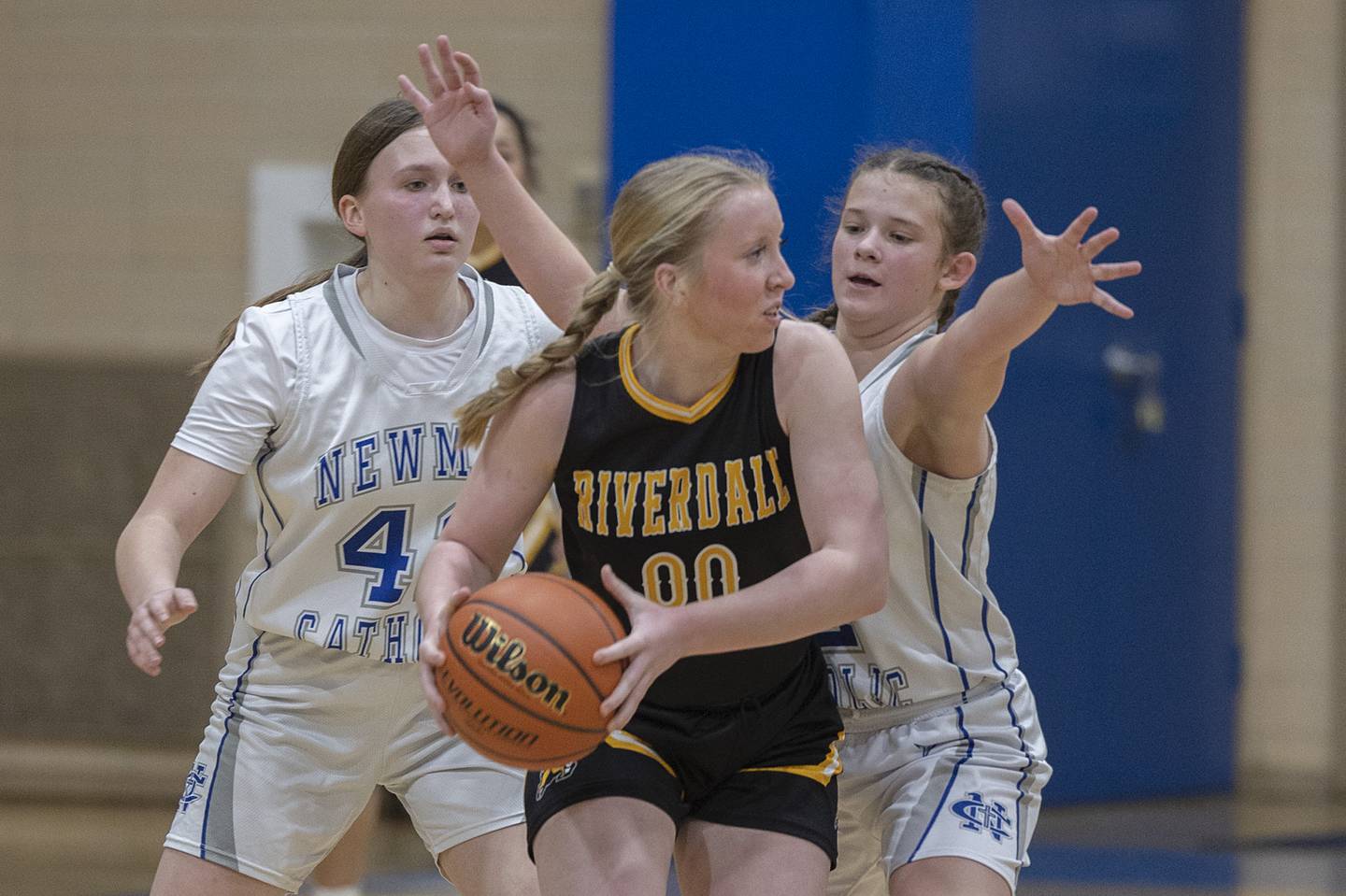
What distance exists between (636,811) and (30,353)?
5338mm

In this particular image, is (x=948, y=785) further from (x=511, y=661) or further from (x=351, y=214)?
(x=351, y=214)

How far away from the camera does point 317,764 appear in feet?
10.7

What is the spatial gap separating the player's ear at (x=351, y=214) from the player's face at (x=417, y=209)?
0.04 metres

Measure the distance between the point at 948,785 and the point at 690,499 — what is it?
2.30 feet

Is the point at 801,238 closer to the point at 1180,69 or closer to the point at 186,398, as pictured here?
the point at 1180,69

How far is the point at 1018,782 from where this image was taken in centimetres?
314

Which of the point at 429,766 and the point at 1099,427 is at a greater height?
the point at 1099,427

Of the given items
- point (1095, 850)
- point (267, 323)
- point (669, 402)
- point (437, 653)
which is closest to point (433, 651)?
point (437, 653)

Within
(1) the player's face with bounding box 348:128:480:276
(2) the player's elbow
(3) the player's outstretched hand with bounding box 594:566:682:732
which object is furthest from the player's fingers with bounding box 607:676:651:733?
(1) the player's face with bounding box 348:128:480:276

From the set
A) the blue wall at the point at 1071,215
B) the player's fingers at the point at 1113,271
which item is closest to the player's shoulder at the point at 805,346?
the player's fingers at the point at 1113,271

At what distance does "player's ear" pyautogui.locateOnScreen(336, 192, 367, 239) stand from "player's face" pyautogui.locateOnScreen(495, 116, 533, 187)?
1.29 metres

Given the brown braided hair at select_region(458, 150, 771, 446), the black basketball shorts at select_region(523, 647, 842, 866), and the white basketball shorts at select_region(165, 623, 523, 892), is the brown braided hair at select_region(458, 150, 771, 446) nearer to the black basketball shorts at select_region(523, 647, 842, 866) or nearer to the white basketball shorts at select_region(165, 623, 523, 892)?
the black basketball shorts at select_region(523, 647, 842, 866)

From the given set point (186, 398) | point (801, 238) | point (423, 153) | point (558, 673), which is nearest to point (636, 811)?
point (558, 673)

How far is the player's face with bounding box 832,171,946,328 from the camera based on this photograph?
10.5 feet
